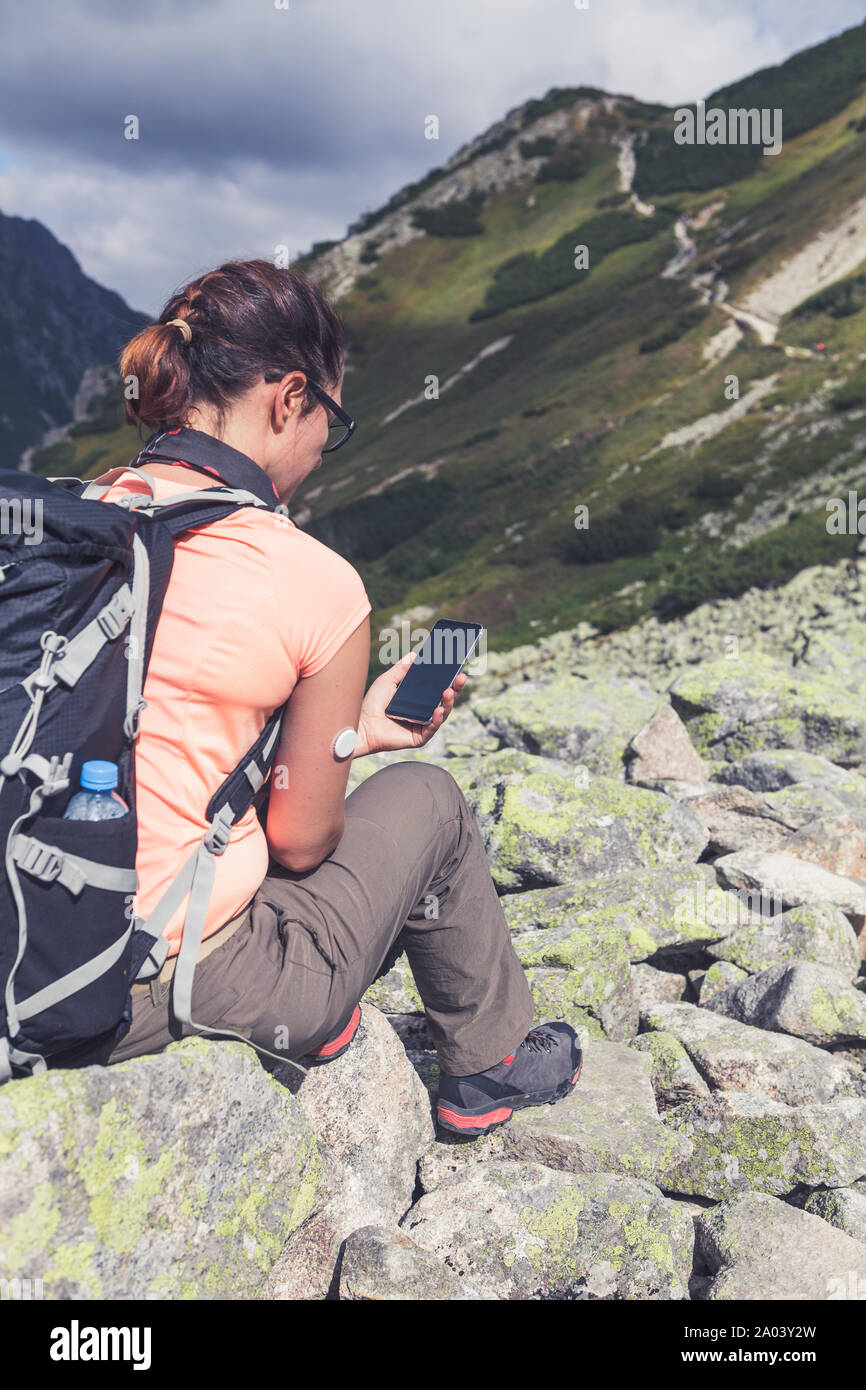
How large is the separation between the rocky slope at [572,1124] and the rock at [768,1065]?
14mm

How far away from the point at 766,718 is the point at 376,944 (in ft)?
22.7

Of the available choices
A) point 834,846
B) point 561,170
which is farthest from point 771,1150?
point 561,170

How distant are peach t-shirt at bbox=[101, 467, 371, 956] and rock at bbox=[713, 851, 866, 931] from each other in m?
3.98

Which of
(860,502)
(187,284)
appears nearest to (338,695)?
(187,284)

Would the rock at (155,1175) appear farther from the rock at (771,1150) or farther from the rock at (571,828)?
the rock at (571,828)

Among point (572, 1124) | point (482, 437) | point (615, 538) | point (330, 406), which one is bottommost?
point (572, 1124)

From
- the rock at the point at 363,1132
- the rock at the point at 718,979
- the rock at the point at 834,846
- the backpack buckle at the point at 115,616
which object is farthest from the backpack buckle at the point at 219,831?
the rock at the point at 834,846

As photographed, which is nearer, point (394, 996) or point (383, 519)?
point (394, 996)

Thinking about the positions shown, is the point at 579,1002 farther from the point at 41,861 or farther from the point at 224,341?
the point at 224,341

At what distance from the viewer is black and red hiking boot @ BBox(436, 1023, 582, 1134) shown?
3.75 meters

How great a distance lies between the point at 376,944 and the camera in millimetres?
3342

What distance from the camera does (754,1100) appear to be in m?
3.93

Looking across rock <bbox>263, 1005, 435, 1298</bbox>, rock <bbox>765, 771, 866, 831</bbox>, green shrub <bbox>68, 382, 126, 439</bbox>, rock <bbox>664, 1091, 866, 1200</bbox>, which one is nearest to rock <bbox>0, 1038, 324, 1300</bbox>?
rock <bbox>263, 1005, 435, 1298</bbox>
